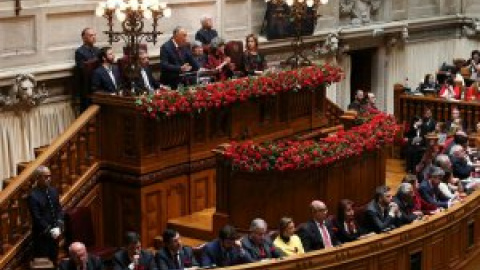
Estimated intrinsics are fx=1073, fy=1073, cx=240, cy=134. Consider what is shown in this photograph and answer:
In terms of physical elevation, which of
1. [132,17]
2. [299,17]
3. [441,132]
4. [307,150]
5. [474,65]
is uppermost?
[132,17]

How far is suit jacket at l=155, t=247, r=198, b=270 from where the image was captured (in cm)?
1051

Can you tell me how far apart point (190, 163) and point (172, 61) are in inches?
64.3

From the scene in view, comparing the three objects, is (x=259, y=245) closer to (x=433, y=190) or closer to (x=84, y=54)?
(x=433, y=190)

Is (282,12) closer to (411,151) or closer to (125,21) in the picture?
(411,151)

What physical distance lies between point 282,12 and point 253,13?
521 millimetres

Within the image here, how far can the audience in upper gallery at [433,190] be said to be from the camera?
43.7 ft

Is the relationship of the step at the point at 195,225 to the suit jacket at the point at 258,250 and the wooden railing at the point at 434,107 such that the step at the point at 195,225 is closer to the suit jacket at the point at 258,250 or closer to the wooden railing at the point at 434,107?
the suit jacket at the point at 258,250

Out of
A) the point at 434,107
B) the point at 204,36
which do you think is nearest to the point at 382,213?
the point at 204,36

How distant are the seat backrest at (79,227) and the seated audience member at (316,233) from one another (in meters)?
2.41

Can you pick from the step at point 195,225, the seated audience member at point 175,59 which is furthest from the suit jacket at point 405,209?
the seated audience member at point 175,59

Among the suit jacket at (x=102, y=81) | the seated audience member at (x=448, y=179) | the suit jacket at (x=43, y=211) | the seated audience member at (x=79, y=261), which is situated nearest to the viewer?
the seated audience member at (x=79, y=261)

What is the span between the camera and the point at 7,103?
44.7ft

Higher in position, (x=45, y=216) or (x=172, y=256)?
(x=45, y=216)

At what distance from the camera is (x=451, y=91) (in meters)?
19.2
